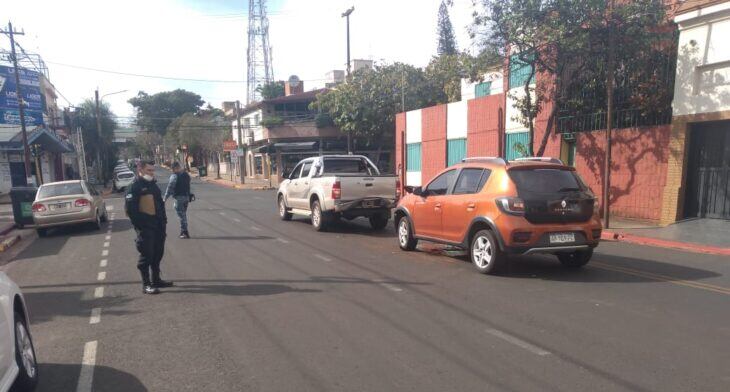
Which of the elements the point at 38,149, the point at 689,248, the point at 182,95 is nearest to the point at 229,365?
the point at 689,248

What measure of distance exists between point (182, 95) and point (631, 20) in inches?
3540

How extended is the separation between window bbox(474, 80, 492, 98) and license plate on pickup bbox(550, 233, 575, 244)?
14.7 meters

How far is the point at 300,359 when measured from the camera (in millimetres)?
4391

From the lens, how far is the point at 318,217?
41.4 ft

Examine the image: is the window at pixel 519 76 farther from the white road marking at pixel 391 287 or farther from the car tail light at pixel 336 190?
the white road marking at pixel 391 287

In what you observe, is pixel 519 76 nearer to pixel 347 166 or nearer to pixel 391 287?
pixel 347 166

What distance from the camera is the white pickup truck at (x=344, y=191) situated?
39.3ft

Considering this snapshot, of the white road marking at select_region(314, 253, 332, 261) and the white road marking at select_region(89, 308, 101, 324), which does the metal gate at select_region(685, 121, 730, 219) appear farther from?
the white road marking at select_region(89, 308, 101, 324)

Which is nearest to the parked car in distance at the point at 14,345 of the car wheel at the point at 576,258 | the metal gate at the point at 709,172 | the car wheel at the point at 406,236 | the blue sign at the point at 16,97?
the car wheel at the point at 406,236

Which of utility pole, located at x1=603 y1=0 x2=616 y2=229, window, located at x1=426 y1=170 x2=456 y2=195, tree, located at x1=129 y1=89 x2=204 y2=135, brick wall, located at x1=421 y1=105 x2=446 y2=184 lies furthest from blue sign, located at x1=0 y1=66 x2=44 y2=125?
tree, located at x1=129 y1=89 x2=204 y2=135

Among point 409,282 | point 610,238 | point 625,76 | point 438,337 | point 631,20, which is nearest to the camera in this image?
point 438,337

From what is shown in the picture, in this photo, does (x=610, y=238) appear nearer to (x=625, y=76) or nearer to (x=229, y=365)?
(x=625, y=76)

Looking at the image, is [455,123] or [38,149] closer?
[455,123]

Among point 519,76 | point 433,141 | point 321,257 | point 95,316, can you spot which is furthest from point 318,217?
point 433,141
